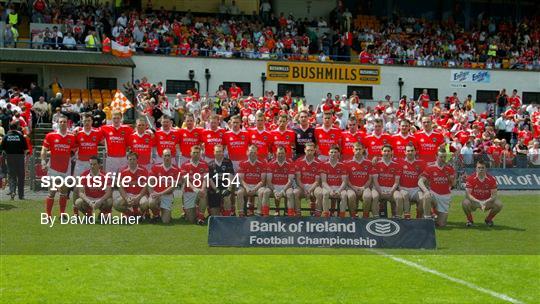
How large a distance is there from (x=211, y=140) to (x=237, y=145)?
21.5 inches

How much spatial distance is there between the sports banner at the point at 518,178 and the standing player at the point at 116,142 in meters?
11.4

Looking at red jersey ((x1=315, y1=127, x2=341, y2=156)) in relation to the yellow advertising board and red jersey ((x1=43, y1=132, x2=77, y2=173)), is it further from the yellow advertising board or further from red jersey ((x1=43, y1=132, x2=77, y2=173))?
the yellow advertising board

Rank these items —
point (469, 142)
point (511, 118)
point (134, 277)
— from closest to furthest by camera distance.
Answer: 1. point (134, 277)
2. point (469, 142)
3. point (511, 118)

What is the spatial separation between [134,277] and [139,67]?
75.9ft

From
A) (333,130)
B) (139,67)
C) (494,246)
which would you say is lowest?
(494,246)

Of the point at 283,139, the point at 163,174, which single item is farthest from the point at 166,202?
the point at 283,139

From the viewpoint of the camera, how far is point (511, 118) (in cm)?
3033

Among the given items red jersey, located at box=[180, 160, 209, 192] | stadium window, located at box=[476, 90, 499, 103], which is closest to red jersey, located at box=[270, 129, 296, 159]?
red jersey, located at box=[180, 160, 209, 192]

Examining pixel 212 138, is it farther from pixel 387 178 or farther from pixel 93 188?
pixel 387 178

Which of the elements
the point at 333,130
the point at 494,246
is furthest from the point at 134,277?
the point at 333,130

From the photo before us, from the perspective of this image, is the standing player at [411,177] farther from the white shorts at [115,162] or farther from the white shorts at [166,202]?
the white shorts at [115,162]

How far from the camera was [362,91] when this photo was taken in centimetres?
3588

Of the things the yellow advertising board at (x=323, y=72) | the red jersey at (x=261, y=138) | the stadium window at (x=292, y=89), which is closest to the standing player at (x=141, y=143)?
the red jersey at (x=261, y=138)

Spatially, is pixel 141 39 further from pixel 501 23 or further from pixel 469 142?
pixel 501 23
